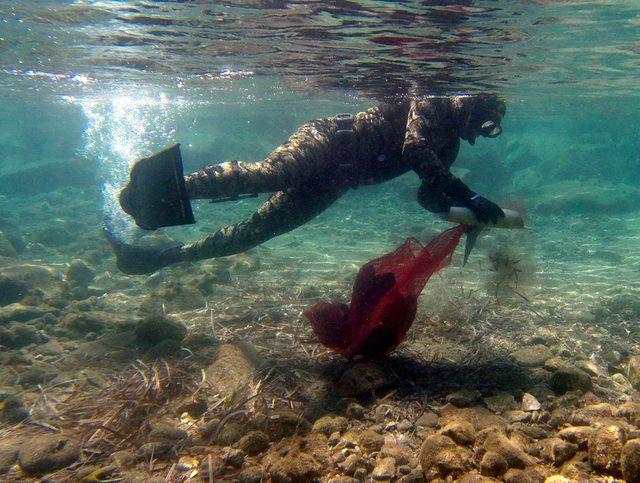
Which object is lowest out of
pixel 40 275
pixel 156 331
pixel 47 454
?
pixel 40 275

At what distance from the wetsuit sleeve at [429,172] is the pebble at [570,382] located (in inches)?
82.8

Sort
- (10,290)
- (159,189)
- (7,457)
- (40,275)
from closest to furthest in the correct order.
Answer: (7,457)
(159,189)
(10,290)
(40,275)

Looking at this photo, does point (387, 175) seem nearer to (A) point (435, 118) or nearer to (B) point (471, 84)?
(A) point (435, 118)

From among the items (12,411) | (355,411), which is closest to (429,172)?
(355,411)

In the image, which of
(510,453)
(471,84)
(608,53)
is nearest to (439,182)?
(510,453)

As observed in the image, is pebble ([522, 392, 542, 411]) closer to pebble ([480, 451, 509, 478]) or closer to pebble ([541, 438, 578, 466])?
pebble ([541, 438, 578, 466])

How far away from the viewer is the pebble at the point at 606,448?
222 cm

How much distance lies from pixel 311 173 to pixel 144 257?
321 centimetres

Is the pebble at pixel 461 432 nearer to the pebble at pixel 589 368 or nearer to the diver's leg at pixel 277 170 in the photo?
the pebble at pixel 589 368

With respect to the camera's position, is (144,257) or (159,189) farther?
(144,257)

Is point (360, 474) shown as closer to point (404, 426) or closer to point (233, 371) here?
point (404, 426)

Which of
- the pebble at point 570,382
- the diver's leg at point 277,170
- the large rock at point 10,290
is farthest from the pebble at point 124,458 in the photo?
the large rock at point 10,290

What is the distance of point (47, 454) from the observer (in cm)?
300

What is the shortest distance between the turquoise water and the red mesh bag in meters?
0.38
